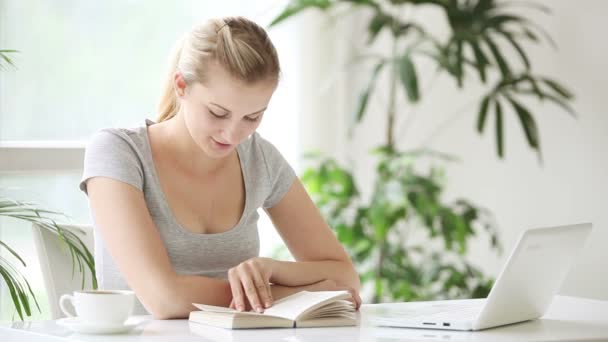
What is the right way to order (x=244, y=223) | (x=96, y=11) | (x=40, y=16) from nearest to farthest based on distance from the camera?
(x=244, y=223) → (x=40, y=16) → (x=96, y=11)

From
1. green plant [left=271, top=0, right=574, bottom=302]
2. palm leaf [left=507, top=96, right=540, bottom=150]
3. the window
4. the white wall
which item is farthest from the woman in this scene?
the white wall

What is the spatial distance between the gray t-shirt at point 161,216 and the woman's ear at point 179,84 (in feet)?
0.44

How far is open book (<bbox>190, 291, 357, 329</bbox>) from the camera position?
142 centimetres

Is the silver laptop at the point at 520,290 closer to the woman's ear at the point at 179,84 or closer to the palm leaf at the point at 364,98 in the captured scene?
the woman's ear at the point at 179,84

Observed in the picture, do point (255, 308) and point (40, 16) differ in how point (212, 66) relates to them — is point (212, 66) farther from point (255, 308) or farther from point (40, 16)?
point (40, 16)

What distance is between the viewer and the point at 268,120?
11.9 feet

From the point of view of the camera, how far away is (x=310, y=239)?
198 cm

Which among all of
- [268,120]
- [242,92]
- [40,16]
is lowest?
[268,120]

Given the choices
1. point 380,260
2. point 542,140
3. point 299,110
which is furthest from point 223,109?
point 542,140

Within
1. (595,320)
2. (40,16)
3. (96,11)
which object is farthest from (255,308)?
(96,11)

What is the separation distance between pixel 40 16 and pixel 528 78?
1.69m

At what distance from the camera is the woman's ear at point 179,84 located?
1.79 meters

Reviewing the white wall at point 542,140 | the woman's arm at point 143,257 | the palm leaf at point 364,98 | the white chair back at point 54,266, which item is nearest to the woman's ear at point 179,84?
the woman's arm at point 143,257

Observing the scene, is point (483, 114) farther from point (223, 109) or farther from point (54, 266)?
point (54, 266)
